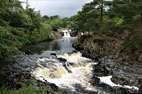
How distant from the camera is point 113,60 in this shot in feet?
47.9

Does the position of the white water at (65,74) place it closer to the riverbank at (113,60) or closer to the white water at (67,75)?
the white water at (67,75)

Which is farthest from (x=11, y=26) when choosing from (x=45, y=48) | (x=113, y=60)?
(x=45, y=48)

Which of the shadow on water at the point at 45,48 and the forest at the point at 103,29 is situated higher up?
the forest at the point at 103,29

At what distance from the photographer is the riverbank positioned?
975 cm

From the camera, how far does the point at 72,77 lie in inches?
432

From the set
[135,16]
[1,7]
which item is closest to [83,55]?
[135,16]

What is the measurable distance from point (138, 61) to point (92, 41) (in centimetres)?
700

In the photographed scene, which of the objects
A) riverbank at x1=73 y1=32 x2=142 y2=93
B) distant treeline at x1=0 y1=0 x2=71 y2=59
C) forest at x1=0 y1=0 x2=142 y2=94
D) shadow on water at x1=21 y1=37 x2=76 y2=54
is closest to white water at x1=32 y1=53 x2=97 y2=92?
riverbank at x1=73 y1=32 x2=142 y2=93

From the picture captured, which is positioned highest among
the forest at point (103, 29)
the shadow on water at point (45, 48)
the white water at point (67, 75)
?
the forest at point (103, 29)

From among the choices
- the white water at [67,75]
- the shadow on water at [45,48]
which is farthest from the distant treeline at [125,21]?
the shadow on water at [45,48]

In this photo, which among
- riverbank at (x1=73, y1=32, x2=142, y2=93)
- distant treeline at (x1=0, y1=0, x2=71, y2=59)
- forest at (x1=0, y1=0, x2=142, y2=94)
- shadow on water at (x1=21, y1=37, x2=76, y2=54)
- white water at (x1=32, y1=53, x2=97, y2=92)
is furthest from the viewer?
shadow on water at (x1=21, y1=37, x2=76, y2=54)

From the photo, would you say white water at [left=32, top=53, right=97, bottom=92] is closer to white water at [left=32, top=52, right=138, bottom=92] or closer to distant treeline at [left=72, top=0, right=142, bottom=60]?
white water at [left=32, top=52, right=138, bottom=92]

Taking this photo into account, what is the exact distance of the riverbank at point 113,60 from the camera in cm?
975

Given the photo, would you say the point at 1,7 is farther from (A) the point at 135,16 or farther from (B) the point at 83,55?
(B) the point at 83,55
